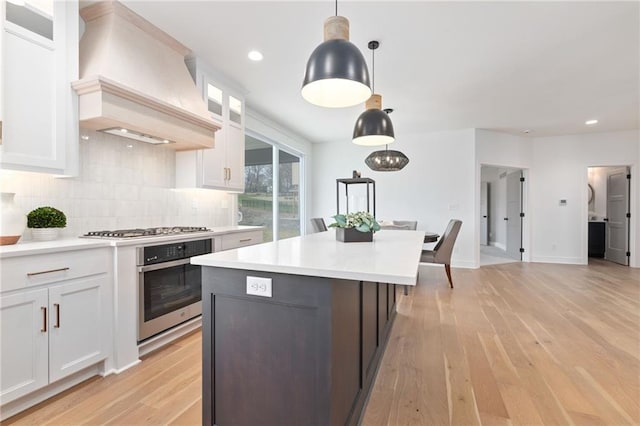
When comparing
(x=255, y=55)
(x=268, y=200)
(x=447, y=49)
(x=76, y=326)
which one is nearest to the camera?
(x=76, y=326)

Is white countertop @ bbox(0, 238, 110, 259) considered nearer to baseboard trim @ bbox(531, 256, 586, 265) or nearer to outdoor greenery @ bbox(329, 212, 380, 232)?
outdoor greenery @ bbox(329, 212, 380, 232)

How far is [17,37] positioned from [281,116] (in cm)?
341

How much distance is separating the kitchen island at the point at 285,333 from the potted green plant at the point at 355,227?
1.94ft

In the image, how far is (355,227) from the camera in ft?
7.03

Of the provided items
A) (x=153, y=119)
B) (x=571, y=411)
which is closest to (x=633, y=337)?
(x=571, y=411)

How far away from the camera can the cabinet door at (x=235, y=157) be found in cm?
351

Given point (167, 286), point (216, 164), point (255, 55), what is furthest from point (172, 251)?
point (255, 55)

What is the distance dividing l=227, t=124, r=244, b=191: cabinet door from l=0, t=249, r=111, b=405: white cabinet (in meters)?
1.76

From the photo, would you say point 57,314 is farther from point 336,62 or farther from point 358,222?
point 336,62

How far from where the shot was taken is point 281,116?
16.2ft

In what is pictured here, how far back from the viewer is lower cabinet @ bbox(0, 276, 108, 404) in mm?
1562

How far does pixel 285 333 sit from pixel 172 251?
1545 mm

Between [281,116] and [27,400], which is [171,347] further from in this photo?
[281,116]

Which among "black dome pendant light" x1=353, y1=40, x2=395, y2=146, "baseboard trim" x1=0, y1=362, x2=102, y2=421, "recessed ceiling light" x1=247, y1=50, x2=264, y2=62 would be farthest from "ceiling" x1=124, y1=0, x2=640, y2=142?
"baseboard trim" x1=0, y1=362, x2=102, y2=421
